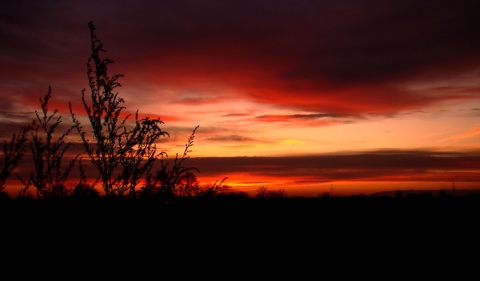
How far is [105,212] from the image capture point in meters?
7.64

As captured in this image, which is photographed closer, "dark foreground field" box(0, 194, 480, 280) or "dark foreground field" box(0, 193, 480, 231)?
"dark foreground field" box(0, 194, 480, 280)

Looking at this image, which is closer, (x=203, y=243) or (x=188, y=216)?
(x=203, y=243)

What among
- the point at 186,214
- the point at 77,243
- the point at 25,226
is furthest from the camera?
the point at 186,214

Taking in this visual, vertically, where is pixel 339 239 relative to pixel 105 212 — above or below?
below

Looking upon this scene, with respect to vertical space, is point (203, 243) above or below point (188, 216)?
below

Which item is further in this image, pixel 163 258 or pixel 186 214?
pixel 186 214

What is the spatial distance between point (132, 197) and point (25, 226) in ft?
5.77

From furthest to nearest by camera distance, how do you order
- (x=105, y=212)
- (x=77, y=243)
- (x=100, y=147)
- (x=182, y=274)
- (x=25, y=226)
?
(x=100, y=147)
(x=105, y=212)
(x=25, y=226)
(x=77, y=243)
(x=182, y=274)

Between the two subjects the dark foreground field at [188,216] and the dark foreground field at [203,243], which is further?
the dark foreground field at [188,216]

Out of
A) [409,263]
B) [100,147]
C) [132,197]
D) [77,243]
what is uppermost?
[100,147]

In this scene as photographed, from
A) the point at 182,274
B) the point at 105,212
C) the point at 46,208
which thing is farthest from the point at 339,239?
the point at 46,208

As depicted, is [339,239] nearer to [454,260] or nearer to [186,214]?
[454,260]

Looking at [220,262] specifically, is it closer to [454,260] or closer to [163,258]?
[163,258]

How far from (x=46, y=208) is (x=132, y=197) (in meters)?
1.48
